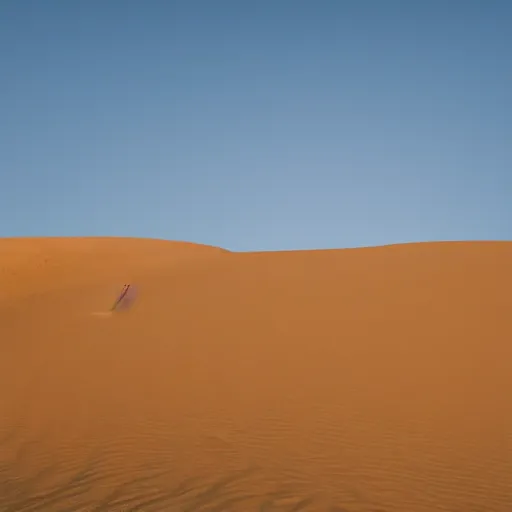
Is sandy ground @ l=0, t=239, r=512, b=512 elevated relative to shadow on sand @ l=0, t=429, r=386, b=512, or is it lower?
elevated

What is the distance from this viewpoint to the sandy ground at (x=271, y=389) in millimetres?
6602

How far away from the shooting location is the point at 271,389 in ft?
34.7

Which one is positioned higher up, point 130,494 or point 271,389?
point 271,389

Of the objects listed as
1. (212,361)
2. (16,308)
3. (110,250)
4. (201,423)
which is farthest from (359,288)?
(110,250)

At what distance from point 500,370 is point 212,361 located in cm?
614

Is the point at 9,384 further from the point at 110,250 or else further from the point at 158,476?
the point at 110,250

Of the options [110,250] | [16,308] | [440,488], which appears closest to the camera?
[440,488]

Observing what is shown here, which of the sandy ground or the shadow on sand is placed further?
the sandy ground

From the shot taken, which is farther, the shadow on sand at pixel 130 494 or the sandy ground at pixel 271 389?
the sandy ground at pixel 271 389

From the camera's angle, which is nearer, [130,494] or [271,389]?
[130,494]

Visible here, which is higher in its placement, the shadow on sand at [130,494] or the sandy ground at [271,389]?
the sandy ground at [271,389]

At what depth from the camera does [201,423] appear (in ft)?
29.8

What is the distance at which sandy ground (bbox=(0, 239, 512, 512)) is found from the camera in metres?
6.60

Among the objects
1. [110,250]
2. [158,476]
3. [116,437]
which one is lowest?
[158,476]
